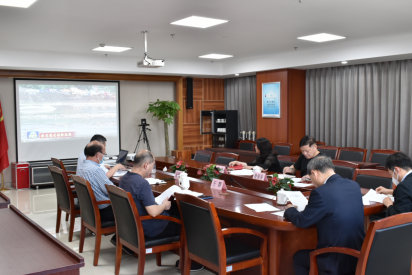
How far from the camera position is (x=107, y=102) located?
9789 mm

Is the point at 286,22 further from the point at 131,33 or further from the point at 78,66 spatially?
the point at 78,66

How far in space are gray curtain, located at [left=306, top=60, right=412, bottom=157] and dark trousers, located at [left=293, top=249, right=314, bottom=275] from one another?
5363 mm

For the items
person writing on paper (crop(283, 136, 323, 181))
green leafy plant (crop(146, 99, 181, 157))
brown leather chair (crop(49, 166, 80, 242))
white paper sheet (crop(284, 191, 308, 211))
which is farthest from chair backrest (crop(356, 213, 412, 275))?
green leafy plant (crop(146, 99, 181, 157))

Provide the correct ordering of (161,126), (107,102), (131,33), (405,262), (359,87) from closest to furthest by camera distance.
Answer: (405,262), (131,33), (359,87), (107,102), (161,126)

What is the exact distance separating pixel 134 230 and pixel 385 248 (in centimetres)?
195

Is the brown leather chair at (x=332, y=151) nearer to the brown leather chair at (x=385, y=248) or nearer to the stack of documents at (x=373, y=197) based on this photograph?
the stack of documents at (x=373, y=197)

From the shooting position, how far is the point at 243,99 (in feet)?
34.9

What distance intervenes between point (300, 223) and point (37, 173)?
7194 millimetres

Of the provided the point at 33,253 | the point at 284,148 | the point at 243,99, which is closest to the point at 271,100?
the point at 284,148

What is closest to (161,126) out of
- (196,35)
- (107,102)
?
(107,102)

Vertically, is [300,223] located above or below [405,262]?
above

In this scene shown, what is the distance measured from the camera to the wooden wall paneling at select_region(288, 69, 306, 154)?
883 cm

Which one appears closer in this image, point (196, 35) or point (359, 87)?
point (196, 35)

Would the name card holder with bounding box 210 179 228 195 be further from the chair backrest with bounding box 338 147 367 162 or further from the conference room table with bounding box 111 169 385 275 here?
the chair backrest with bounding box 338 147 367 162
